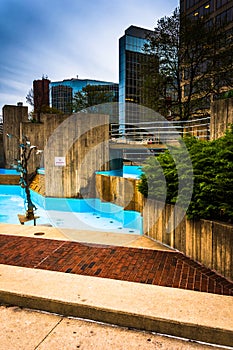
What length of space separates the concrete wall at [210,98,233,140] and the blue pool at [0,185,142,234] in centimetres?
300

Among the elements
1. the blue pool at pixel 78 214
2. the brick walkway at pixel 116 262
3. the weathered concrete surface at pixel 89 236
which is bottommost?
the blue pool at pixel 78 214

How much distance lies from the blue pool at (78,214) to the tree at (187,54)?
794 cm

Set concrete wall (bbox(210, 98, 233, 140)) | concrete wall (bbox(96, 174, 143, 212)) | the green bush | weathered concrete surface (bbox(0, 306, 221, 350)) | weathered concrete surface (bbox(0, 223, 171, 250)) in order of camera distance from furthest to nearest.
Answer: concrete wall (bbox(96, 174, 143, 212)) → concrete wall (bbox(210, 98, 233, 140)) → weathered concrete surface (bbox(0, 223, 171, 250)) → the green bush → weathered concrete surface (bbox(0, 306, 221, 350))

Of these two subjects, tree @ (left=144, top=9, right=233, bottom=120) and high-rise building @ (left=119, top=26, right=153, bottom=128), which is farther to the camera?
high-rise building @ (left=119, top=26, right=153, bottom=128)

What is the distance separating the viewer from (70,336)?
8.30 feet

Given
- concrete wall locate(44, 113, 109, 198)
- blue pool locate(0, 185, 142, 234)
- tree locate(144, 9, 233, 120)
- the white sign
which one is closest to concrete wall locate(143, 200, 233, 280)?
blue pool locate(0, 185, 142, 234)

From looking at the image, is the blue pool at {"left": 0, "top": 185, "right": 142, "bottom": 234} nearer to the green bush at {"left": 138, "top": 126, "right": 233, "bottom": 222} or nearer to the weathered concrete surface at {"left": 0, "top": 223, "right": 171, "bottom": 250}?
the weathered concrete surface at {"left": 0, "top": 223, "right": 171, "bottom": 250}

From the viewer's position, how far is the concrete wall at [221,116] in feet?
21.0

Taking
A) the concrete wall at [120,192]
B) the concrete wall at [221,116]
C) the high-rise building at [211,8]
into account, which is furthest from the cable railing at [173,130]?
the high-rise building at [211,8]

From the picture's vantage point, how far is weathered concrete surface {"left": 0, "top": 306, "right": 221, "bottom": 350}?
2393mm

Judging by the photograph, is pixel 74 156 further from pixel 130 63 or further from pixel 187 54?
pixel 130 63

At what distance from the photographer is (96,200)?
10852mm

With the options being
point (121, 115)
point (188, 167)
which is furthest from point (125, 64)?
point (188, 167)

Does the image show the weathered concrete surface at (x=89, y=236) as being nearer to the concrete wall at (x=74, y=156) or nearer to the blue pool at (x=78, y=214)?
the blue pool at (x=78, y=214)
